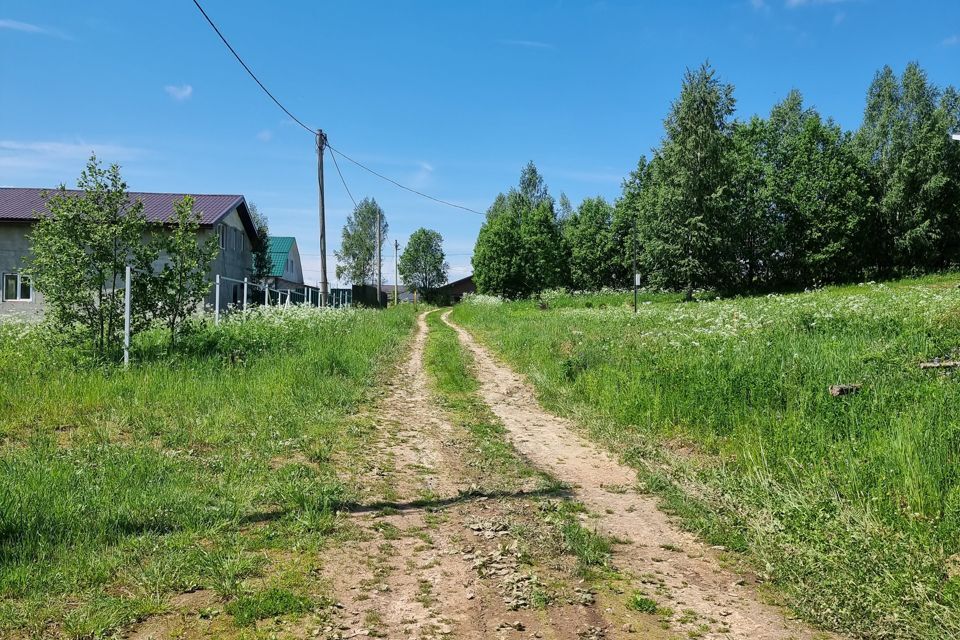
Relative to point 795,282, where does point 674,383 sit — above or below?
below

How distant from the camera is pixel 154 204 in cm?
2902

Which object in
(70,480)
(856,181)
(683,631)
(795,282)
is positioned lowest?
(683,631)

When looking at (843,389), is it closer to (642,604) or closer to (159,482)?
(642,604)

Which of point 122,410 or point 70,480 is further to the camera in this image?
point 122,410

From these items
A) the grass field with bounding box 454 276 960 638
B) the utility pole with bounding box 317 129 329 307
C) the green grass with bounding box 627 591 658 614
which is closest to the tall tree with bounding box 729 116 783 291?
the utility pole with bounding box 317 129 329 307

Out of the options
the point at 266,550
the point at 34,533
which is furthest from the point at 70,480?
the point at 266,550

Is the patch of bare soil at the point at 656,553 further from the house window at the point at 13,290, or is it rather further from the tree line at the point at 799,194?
the tree line at the point at 799,194

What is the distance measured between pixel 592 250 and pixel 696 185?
26.8m

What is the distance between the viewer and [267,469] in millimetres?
5633

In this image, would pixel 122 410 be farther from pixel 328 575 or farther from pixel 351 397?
pixel 328 575

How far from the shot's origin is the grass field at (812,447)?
3436 mm

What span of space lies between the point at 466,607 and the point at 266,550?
1.54m

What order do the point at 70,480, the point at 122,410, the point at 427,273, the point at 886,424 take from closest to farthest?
the point at 70,480
the point at 886,424
the point at 122,410
the point at 427,273

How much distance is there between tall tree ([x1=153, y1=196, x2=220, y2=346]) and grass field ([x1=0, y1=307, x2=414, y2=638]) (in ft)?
3.52
